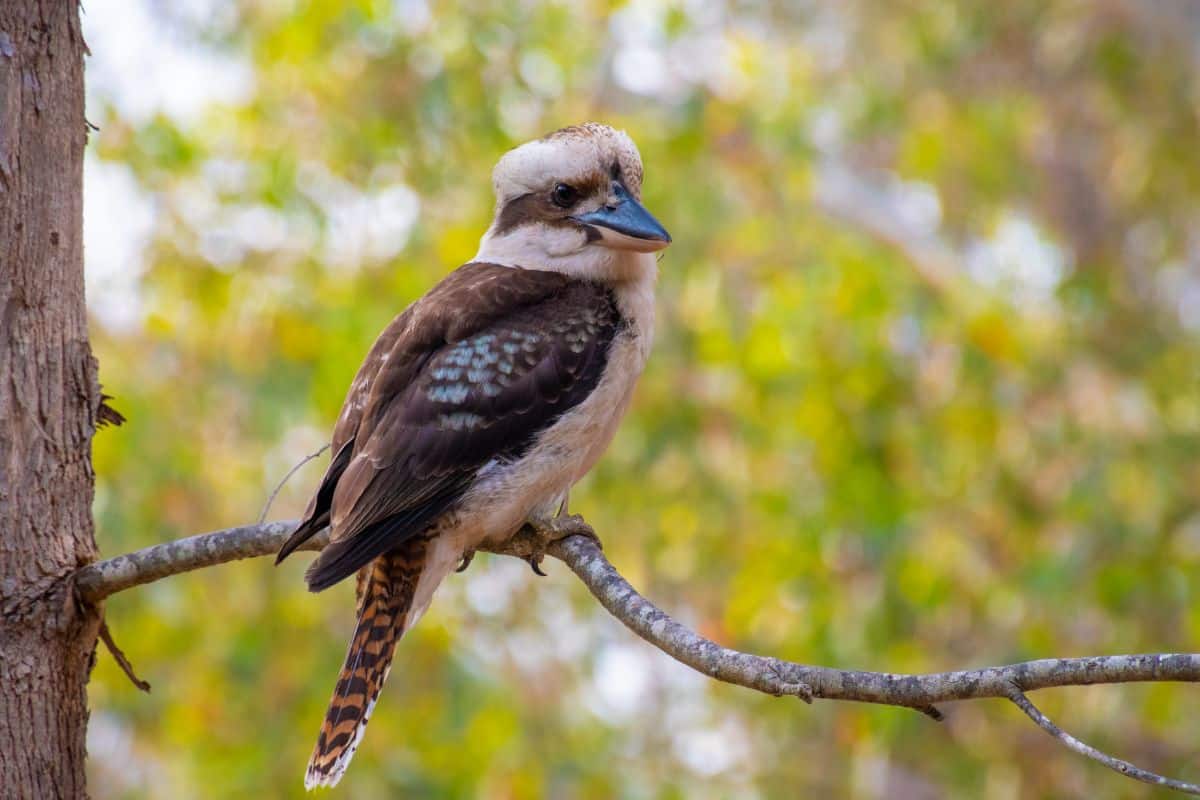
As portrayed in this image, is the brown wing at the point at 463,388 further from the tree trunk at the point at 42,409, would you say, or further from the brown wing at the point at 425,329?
the tree trunk at the point at 42,409

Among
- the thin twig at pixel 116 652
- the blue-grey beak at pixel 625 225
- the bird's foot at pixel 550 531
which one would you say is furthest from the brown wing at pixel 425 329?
the thin twig at pixel 116 652

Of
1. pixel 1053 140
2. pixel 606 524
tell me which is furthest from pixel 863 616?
pixel 1053 140

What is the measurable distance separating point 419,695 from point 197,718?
31.4 inches

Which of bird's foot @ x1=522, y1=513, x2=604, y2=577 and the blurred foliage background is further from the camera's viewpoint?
the blurred foliage background

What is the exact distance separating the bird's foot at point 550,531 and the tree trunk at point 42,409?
0.72 metres

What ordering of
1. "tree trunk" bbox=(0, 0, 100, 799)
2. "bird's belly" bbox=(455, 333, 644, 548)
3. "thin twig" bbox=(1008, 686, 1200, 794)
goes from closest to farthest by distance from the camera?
"thin twig" bbox=(1008, 686, 1200, 794), "tree trunk" bbox=(0, 0, 100, 799), "bird's belly" bbox=(455, 333, 644, 548)

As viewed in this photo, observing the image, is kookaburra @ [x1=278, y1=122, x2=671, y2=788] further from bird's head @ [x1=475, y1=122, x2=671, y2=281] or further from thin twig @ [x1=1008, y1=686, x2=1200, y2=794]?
thin twig @ [x1=1008, y1=686, x2=1200, y2=794]

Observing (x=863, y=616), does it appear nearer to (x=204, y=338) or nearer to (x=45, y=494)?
(x=204, y=338)

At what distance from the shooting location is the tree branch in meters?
1.55

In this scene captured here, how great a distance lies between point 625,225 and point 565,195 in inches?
7.1

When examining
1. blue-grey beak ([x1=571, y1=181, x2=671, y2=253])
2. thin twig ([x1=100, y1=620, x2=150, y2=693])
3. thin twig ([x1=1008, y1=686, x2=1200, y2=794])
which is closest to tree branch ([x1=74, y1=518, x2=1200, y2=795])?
thin twig ([x1=1008, y1=686, x2=1200, y2=794])

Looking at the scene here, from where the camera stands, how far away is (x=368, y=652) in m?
2.53

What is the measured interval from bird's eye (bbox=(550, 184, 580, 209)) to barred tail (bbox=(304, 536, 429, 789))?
27.6 inches

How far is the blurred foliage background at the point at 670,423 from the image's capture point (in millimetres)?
5262
